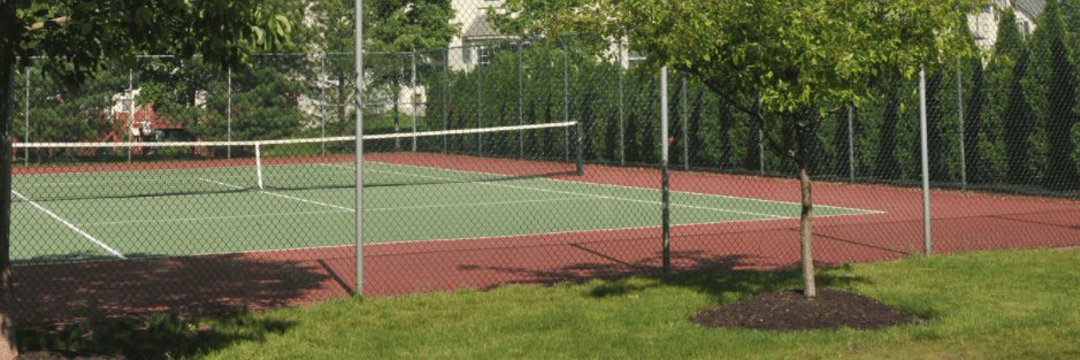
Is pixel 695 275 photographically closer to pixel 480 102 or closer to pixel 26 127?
pixel 26 127

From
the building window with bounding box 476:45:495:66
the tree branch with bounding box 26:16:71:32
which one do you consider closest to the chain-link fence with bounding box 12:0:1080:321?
the building window with bounding box 476:45:495:66

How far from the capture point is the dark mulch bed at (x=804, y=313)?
9414 mm

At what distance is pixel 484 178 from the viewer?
1144 inches

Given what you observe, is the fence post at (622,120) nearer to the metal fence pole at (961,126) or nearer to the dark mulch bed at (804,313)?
the metal fence pole at (961,126)

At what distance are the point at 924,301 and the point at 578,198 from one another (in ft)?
43.1

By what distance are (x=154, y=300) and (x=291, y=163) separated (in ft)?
62.6

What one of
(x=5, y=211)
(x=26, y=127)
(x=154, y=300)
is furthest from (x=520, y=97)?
(x=5, y=211)

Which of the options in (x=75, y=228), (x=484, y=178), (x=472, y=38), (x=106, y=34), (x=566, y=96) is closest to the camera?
(x=106, y=34)

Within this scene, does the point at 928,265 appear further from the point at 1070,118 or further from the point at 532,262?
the point at 1070,118

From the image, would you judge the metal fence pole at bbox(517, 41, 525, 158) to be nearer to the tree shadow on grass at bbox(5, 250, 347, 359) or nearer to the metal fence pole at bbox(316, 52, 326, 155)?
the metal fence pole at bbox(316, 52, 326, 155)

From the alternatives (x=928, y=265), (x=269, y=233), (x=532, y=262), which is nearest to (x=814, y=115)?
(x=928, y=265)

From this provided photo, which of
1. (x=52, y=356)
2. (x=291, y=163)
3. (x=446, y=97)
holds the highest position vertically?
(x=446, y=97)

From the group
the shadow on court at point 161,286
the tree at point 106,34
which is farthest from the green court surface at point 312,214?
the tree at point 106,34

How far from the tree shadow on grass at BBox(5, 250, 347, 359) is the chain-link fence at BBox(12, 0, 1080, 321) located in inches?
2.5
